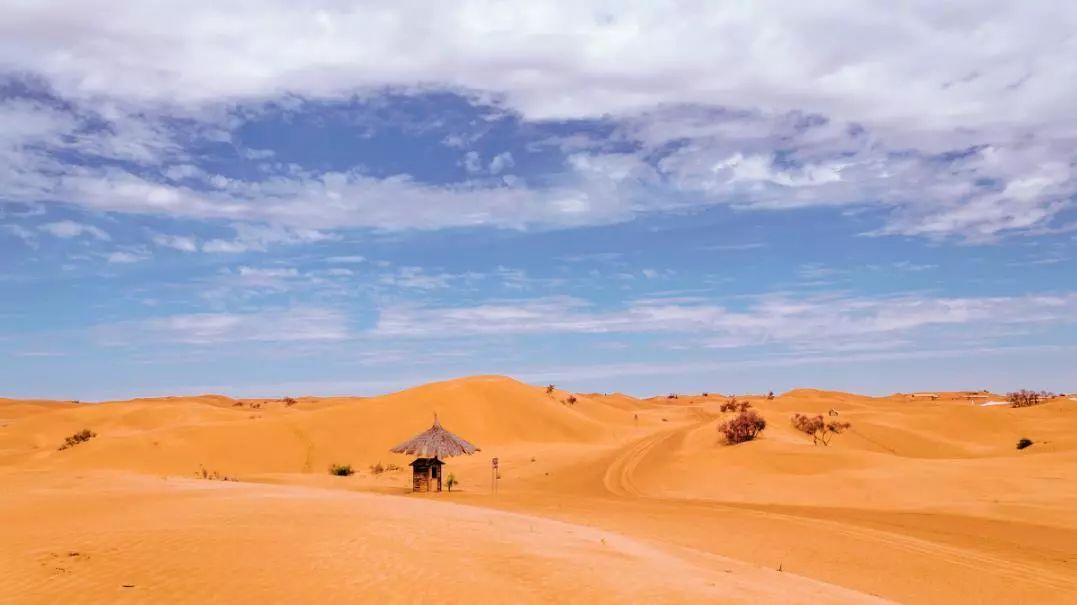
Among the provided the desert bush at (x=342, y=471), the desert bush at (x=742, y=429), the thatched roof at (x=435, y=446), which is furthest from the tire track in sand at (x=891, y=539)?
the desert bush at (x=342, y=471)

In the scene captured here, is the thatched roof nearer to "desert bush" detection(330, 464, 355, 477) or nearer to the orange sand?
the orange sand

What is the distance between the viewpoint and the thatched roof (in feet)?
86.5

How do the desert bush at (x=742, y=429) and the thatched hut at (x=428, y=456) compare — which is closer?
the thatched hut at (x=428, y=456)

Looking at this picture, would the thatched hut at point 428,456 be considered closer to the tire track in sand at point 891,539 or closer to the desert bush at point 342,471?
the tire track in sand at point 891,539

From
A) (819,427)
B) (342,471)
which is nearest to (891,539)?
(342,471)

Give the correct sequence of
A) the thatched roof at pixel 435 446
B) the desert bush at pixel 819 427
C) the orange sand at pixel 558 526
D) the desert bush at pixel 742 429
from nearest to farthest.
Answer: the orange sand at pixel 558 526
the thatched roof at pixel 435 446
the desert bush at pixel 742 429
the desert bush at pixel 819 427

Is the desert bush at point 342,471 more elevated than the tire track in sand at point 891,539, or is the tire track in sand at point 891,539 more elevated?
the desert bush at point 342,471

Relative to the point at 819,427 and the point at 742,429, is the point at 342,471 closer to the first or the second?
the point at 742,429

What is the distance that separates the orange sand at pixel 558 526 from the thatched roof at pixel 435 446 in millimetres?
1525

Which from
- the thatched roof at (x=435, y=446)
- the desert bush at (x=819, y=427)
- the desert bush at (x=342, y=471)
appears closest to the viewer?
the thatched roof at (x=435, y=446)

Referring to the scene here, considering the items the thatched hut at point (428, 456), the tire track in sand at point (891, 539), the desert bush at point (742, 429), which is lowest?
the tire track in sand at point (891, 539)

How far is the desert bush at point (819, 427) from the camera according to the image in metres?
44.3

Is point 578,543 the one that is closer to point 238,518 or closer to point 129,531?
point 238,518

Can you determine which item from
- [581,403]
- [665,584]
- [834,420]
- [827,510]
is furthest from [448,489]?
[581,403]
